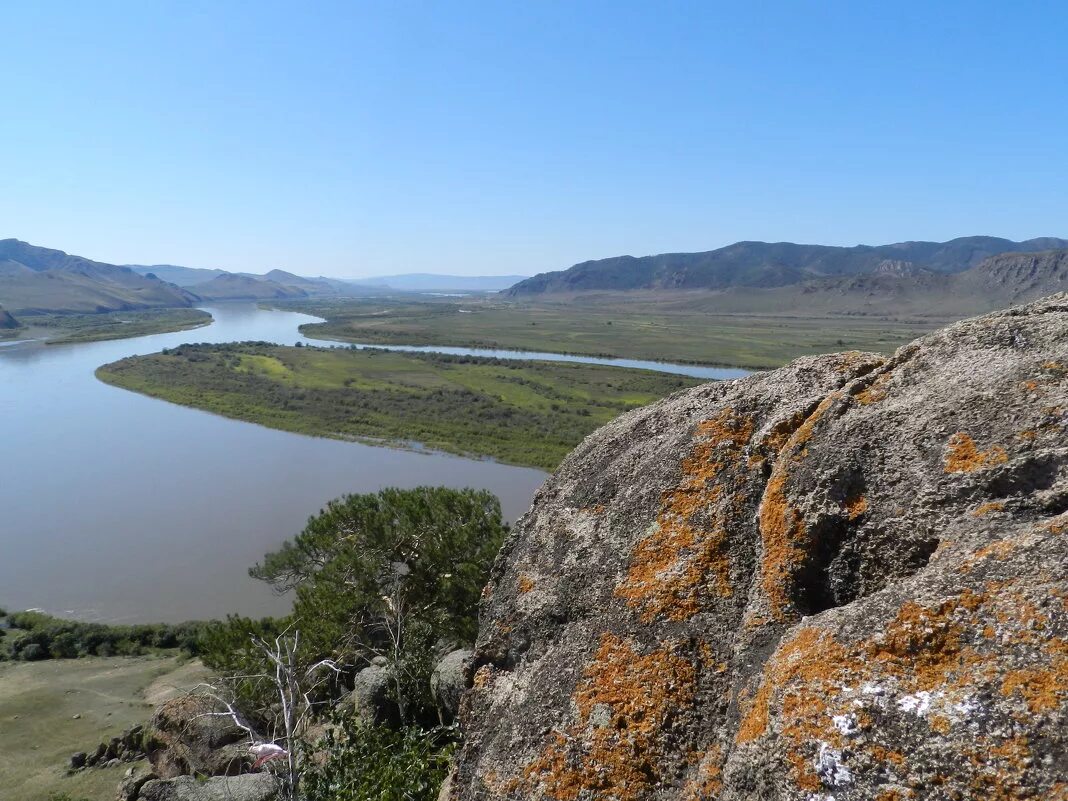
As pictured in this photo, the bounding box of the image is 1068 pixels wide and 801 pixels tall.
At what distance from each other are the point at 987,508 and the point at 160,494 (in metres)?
41.5

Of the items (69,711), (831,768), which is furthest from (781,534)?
(69,711)

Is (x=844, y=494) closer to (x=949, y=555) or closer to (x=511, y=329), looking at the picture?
(x=949, y=555)

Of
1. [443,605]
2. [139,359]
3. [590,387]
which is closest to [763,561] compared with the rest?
[443,605]

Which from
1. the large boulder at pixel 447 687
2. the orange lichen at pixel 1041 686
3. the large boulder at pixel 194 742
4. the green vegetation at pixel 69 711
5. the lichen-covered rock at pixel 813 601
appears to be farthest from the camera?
the green vegetation at pixel 69 711

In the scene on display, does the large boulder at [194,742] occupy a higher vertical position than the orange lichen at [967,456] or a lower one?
lower

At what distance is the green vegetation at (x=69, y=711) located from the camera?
1429 cm

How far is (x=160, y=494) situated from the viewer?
37.6 meters

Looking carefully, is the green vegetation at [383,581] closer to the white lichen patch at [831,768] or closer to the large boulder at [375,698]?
the large boulder at [375,698]

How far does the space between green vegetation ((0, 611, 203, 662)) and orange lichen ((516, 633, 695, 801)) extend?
22.8 meters

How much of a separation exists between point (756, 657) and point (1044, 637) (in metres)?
1.33

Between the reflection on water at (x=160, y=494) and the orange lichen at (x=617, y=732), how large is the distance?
24086mm

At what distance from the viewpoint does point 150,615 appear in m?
25.9

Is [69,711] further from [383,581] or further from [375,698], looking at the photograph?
[375,698]

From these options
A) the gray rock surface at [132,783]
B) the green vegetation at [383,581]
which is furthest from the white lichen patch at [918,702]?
the gray rock surface at [132,783]
